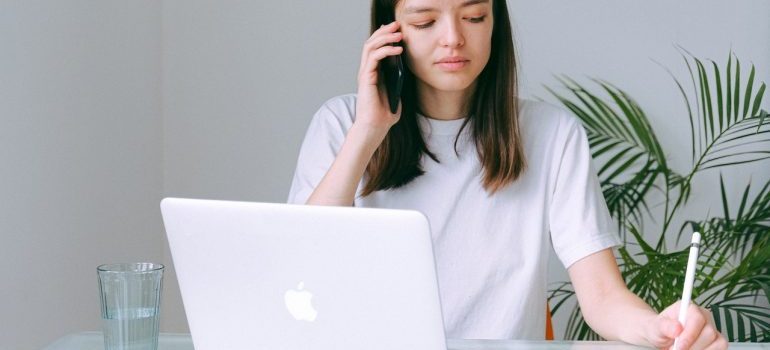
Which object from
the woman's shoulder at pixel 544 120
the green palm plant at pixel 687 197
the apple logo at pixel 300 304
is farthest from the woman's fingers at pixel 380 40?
the green palm plant at pixel 687 197

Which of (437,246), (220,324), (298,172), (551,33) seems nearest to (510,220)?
(437,246)

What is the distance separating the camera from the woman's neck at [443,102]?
6.48 ft

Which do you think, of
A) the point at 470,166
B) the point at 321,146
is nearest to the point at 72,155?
the point at 321,146

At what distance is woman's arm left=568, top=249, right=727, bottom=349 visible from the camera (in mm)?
1336

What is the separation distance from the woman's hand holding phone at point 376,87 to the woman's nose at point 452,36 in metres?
0.10

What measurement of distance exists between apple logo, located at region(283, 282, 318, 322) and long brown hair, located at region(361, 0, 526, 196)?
776 millimetres

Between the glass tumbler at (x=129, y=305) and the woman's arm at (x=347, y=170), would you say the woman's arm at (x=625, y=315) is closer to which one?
the woman's arm at (x=347, y=170)

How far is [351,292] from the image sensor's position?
3.68 ft

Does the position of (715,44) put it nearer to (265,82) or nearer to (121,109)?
(265,82)

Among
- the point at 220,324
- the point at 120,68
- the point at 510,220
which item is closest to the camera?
the point at 220,324

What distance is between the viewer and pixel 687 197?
2.98m

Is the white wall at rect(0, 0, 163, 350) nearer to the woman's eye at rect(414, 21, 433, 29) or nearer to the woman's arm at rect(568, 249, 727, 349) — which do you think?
the woman's eye at rect(414, 21, 433, 29)

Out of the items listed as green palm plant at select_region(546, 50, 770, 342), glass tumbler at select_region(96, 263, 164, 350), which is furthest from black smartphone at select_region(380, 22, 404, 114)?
green palm plant at select_region(546, 50, 770, 342)

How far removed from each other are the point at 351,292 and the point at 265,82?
7.16ft
